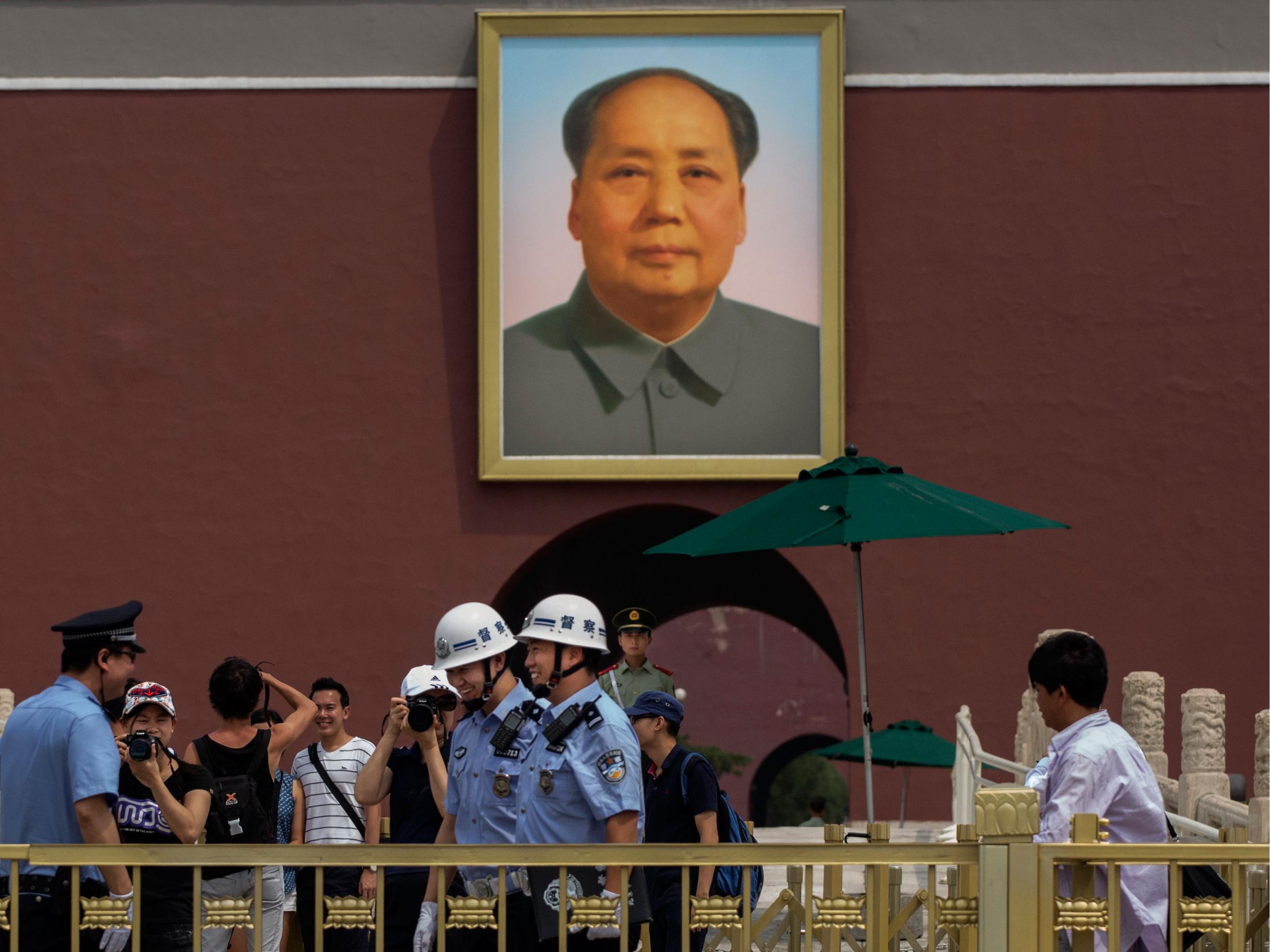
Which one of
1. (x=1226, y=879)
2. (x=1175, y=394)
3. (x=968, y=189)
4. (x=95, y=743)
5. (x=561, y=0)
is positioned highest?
(x=561, y=0)

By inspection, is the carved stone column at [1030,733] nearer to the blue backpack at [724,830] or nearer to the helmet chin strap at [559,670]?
the blue backpack at [724,830]

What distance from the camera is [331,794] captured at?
Answer: 7078 millimetres

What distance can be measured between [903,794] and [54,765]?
1062 centimetres

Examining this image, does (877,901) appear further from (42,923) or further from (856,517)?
(856,517)

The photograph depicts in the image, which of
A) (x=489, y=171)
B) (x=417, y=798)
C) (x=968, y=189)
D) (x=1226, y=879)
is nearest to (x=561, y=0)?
(x=489, y=171)

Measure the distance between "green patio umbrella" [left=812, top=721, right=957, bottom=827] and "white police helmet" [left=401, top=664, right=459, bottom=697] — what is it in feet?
28.2

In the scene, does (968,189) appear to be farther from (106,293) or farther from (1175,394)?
(106,293)

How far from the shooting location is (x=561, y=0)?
15391 mm

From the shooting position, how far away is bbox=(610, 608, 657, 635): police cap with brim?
9.98 meters

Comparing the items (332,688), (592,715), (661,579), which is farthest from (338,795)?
(661,579)

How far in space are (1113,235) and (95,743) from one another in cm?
1217

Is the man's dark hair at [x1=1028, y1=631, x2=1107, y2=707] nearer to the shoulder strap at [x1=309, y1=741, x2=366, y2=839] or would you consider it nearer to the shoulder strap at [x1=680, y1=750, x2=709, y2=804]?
the shoulder strap at [x1=680, y1=750, x2=709, y2=804]

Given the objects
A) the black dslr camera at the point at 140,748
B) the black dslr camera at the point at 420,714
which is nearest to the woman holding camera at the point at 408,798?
the black dslr camera at the point at 420,714

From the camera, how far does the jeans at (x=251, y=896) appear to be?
19.5ft
